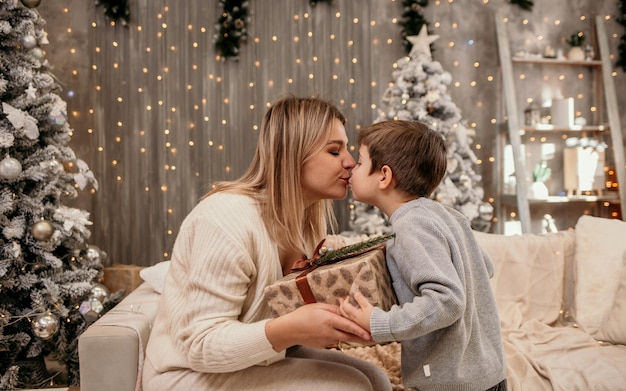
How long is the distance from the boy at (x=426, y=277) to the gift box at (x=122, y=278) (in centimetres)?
300

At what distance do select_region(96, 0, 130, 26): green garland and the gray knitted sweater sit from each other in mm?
3616

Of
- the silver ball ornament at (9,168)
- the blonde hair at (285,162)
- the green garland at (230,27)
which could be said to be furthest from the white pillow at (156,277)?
the green garland at (230,27)

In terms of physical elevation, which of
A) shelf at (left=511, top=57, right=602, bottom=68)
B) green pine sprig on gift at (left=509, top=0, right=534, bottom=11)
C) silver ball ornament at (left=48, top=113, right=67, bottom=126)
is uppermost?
green pine sprig on gift at (left=509, top=0, right=534, bottom=11)

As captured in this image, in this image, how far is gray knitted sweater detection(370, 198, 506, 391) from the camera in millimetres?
1262

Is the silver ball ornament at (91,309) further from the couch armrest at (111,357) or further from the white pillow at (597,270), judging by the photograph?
the white pillow at (597,270)

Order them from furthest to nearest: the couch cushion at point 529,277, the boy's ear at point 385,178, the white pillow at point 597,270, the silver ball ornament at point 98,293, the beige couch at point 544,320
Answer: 1. the silver ball ornament at point 98,293
2. the couch cushion at point 529,277
3. the white pillow at point 597,270
4. the beige couch at point 544,320
5. the boy's ear at point 385,178

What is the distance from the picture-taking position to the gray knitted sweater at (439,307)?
1.26 m

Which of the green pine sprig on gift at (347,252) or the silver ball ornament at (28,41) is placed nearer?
the green pine sprig on gift at (347,252)

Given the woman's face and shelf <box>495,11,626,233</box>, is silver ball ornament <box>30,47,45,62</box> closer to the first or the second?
the woman's face

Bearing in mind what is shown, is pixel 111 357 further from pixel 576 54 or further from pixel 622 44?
pixel 622 44

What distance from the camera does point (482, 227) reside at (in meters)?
4.48

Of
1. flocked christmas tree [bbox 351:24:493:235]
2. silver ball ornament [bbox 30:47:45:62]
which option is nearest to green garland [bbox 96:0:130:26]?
silver ball ornament [bbox 30:47:45:62]

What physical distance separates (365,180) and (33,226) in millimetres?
2170

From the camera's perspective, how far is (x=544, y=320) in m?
2.79
